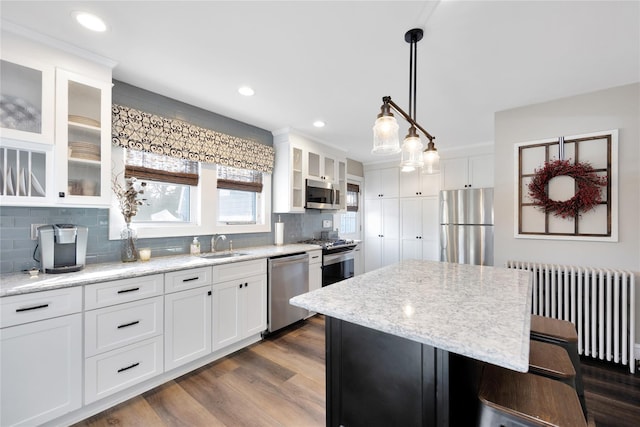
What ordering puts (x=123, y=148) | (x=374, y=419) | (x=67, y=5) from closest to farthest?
1. (x=374, y=419)
2. (x=67, y=5)
3. (x=123, y=148)

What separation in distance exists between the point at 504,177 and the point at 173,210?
3.54m

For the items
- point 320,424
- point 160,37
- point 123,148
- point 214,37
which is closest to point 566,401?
point 320,424

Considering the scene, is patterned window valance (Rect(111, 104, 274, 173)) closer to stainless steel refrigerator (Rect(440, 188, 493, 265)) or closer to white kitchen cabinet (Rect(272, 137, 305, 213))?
white kitchen cabinet (Rect(272, 137, 305, 213))

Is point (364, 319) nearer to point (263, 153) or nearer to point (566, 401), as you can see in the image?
point (566, 401)

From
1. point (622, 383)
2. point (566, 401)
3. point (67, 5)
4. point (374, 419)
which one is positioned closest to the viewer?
point (566, 401)

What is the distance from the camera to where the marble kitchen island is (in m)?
0.91

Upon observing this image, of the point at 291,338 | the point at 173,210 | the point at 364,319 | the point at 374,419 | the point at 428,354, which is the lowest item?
the point at 291,338

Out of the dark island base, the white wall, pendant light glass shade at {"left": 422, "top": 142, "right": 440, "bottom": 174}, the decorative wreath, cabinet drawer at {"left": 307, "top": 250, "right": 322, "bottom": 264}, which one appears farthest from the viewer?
cabinet drawer at {"left": 307, "top": 250, "right": 322, "bottom": 264}

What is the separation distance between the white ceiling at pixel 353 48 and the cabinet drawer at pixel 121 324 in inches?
71.0

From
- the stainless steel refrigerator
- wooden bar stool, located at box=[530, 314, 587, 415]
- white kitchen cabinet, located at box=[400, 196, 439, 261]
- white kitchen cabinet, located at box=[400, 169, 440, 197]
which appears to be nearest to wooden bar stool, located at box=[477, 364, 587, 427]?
wooden bar stool, located at box=[530, 314, 587, 415]

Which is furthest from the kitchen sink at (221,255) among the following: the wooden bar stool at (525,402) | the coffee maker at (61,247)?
the wooden bar stool at (525,402)

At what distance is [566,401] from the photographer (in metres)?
0.96

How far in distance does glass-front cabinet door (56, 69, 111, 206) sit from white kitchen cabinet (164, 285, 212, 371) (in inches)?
36.5

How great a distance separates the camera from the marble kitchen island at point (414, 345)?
0.91 metres
